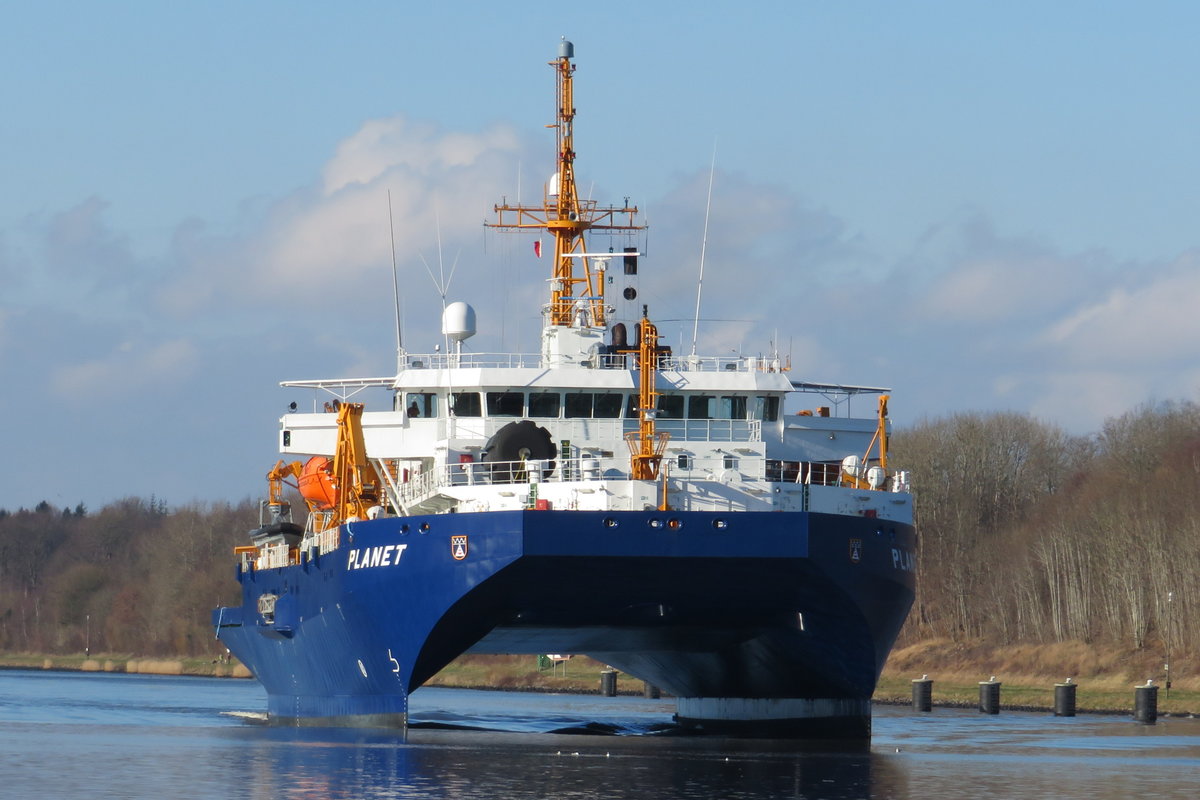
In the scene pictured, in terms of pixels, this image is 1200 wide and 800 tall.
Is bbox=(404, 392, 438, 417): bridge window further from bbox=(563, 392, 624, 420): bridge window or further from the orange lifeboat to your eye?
the orange lifeboat

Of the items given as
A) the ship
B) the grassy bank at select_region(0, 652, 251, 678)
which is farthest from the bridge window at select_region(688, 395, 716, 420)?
the grassy bank at select_region(0, 652, 251, 678)

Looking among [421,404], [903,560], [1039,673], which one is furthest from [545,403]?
[1039,673]

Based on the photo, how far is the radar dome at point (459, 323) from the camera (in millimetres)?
39750

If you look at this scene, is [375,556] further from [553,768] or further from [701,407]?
[701,407]

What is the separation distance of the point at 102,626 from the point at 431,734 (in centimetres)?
8091

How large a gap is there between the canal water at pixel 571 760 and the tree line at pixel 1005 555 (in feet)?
51.9

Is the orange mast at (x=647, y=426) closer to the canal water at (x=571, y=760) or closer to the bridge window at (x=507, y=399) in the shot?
the bridge window at (x=507, y=399)

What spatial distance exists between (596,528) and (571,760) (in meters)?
5.00

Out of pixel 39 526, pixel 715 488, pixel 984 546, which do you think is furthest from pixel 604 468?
pixel 39 526

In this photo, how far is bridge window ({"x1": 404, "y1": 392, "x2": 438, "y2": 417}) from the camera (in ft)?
128

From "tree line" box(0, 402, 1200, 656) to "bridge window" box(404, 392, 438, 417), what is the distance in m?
32.7

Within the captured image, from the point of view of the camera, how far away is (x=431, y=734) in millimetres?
41031

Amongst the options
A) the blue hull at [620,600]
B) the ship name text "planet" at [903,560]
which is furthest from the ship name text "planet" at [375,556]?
the ship name text "planet" at [903,560]

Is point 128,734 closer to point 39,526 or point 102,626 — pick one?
point 102,626
